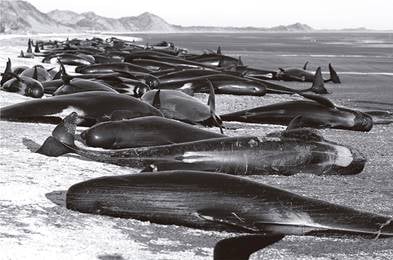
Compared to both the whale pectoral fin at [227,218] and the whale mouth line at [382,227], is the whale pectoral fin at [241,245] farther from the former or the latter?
the whale mouth line at [382,227]

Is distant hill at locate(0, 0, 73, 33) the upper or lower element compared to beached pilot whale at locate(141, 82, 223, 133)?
lower

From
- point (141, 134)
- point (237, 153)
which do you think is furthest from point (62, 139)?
point (237, 153)

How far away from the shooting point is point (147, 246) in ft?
11.8

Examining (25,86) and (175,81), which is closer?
(25,86)

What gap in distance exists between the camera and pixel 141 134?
19.1 ft

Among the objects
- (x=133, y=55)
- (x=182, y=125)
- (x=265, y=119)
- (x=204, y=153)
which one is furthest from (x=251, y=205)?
(x=133, y=55)

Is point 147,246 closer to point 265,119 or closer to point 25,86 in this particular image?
point 265,119

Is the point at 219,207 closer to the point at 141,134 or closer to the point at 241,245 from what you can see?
the point at 241,245

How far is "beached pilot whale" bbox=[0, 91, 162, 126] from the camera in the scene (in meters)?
7.00

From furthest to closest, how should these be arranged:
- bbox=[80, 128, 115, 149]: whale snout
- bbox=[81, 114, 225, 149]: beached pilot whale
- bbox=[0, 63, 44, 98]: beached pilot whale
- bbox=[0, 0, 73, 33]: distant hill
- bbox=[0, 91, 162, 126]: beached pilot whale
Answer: bbox=[0, 0, 73, 33]: distant hill
bbox=[0, 63, 44, 98]: beached pilot whale
bbox=[0, 91, 162, 126]: beached pilot whale
bbox=[80, 128, 115, 149]: whale snout
bbox=[81, 114, 225, 149]: beached pilot whale

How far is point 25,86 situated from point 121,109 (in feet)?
11.9

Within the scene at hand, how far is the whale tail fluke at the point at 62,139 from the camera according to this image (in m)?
5.18

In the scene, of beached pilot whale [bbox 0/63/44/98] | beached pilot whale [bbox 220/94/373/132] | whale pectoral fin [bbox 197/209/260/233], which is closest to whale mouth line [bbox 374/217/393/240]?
whale pectoral fin [bbox 197/209/260/233]

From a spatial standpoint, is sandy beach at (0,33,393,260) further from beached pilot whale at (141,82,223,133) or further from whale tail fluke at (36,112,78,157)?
beached pilot whale at (141,82,223,133)
